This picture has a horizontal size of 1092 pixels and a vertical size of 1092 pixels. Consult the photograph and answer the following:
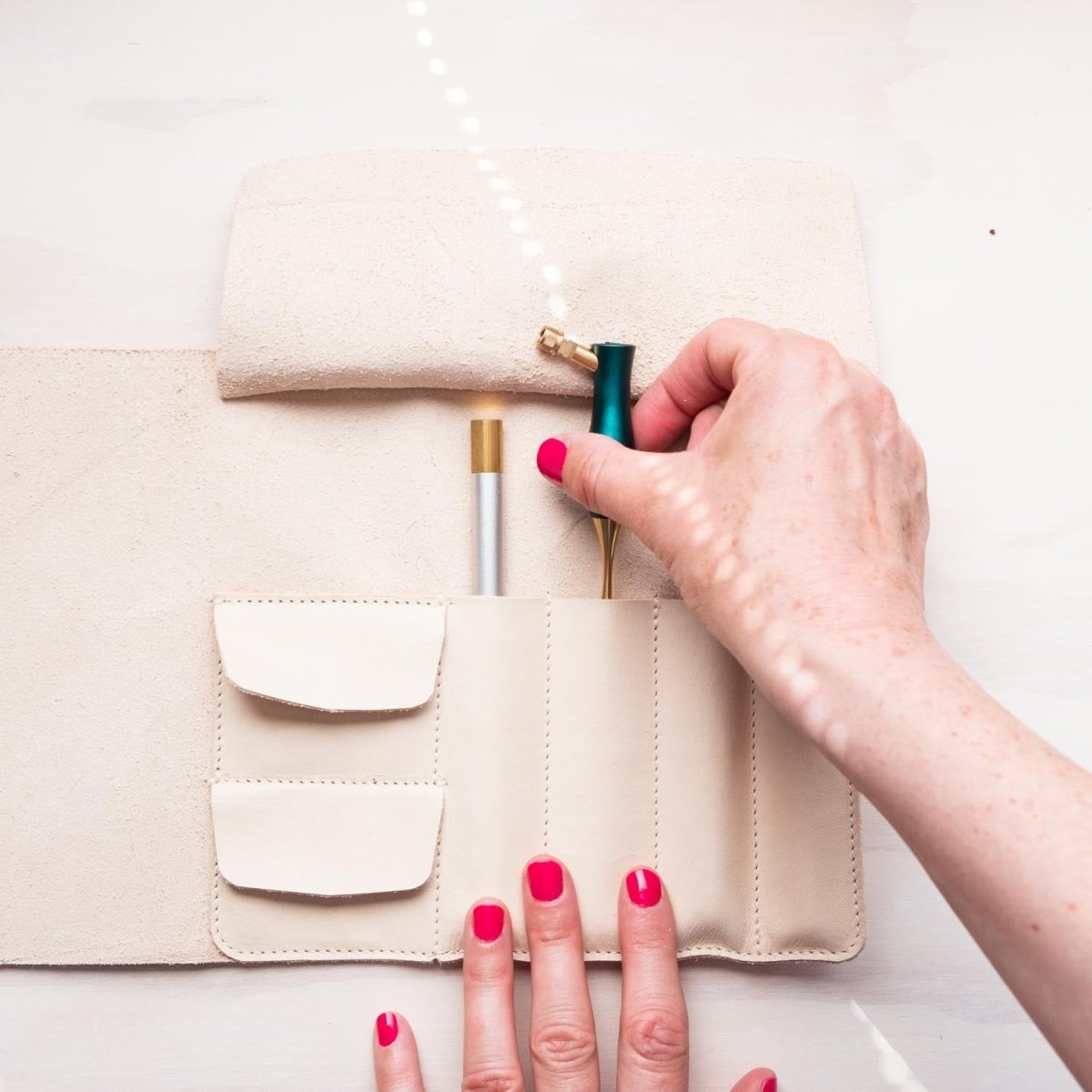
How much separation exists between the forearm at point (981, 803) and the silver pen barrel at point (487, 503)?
0.24 m

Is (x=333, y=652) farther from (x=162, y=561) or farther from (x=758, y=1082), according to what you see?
(x=758, y=1082)

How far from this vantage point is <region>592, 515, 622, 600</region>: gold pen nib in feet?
2.13

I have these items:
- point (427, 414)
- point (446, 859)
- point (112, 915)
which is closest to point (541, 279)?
point (427, 414)

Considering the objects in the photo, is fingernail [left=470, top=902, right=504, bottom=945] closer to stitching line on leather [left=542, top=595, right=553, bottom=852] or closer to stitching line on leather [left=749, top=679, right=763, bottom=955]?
stitching line on leather [left=542, top=595, right=553, bottom=852]

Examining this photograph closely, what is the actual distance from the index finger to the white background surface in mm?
221

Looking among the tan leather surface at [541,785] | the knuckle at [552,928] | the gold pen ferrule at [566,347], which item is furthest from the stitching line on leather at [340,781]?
the gold pen ferrule at [566,347]

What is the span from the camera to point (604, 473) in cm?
61

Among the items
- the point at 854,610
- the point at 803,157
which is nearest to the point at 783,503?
the point at 854,610

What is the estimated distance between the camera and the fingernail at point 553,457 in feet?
2.09

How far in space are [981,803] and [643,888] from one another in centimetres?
26

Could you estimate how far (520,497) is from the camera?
26.9 inches

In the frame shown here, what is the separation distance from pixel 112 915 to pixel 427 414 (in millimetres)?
430

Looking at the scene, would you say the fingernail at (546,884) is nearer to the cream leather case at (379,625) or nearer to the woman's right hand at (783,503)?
the cream leather case at (379,625)

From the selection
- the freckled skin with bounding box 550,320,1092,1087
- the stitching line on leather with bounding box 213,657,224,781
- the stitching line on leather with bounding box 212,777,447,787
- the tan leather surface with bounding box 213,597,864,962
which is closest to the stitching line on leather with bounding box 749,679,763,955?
the tan leather surface with bounding box 213,597,864,962
